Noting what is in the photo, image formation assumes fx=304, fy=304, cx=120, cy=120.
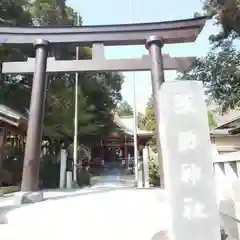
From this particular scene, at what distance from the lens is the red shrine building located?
29.0 metres

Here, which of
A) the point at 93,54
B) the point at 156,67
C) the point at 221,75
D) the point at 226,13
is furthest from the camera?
the point at 221,75

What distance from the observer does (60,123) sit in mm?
20828

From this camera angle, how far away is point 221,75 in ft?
36.9

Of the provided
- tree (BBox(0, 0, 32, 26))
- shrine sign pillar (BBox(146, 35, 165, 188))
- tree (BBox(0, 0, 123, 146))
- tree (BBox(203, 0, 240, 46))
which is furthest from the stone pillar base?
tree (BBox(0, 0, 32, 26))

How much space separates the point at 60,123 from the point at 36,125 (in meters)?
11.9

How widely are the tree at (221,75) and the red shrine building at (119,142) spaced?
13.1m

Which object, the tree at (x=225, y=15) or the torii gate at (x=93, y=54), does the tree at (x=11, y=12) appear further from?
the tree at (x=225, y=15)

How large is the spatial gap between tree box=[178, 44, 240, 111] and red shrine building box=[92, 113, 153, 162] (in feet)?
43.1

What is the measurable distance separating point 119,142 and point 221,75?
23.1 metres

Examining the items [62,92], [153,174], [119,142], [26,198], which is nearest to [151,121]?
[62,92]

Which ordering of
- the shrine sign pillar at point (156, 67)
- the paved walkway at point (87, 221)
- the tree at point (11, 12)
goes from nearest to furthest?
the paved walkway at point (87, 221) < the shrine sign pillar at point (156, 67) < the tree at point (11, 12)

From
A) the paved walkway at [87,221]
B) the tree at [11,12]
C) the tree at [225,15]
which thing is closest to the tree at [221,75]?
the tree at [225,15]

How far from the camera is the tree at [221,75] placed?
36.1 ft

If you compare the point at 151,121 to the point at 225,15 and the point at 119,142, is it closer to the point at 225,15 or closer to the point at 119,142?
the point at 119,142
